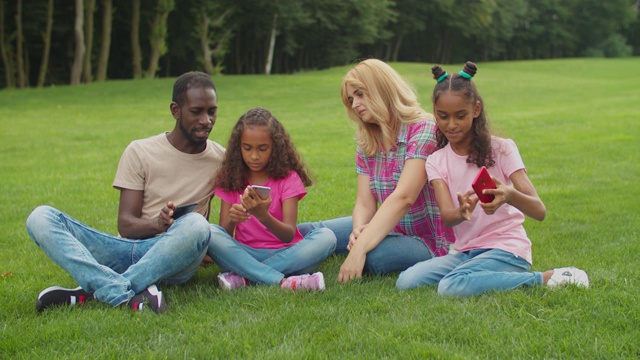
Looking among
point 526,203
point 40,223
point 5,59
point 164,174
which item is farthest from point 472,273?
point 5,59

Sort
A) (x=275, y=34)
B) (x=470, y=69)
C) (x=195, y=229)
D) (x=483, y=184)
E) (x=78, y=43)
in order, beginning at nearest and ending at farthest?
(x=483, y=184), (x=195, y=229), (x=470, y=69), (x=78, y=43), (x=275, y=34)

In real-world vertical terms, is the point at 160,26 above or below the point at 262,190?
above

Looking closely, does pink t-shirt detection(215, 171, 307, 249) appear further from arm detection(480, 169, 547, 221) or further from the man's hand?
arm detection(480, 169, 547, 221)

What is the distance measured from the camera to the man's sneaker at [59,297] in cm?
406

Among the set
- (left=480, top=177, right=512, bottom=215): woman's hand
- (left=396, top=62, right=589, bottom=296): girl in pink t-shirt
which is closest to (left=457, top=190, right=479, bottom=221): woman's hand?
(left=396, top=62, right=589, bottom=296): girl in pink t-shirt

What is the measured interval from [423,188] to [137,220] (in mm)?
1937

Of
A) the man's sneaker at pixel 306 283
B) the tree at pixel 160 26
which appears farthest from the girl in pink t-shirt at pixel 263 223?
the tree at pixel 160 26

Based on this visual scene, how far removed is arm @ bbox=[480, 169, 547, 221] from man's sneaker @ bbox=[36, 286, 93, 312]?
2.37 m

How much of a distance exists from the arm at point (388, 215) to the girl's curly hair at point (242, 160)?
0.70m

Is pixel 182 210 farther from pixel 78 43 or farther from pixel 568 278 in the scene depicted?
pixel 78 43

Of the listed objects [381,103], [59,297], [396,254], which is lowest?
[59,297]

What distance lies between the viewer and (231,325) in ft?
12.0

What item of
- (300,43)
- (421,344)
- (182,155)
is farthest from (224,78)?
(421,344)

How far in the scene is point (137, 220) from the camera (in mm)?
4562
